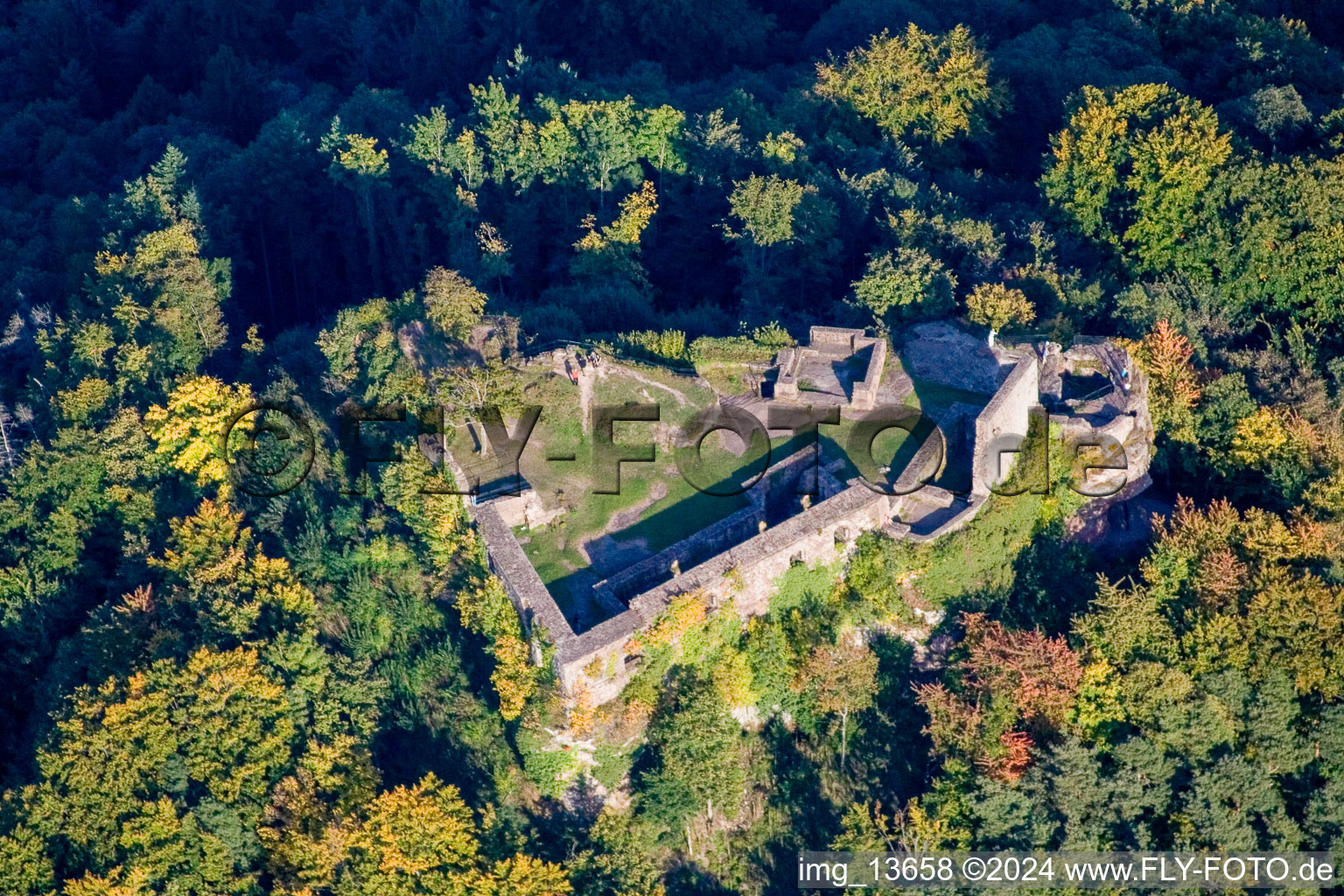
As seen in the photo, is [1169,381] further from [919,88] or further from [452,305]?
[452,305]

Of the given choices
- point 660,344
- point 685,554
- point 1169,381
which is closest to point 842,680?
point 685,554

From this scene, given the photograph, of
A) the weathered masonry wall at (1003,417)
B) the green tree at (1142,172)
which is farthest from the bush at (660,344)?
the green tree at (1142,172)

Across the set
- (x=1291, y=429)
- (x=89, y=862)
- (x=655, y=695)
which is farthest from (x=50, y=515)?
(x=1291, y=429)

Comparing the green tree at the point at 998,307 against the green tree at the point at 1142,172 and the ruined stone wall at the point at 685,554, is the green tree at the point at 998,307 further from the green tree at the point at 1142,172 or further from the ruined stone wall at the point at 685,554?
the ruined stone wall at the point at 685,554

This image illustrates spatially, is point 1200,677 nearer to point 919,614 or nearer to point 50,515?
point 919,614

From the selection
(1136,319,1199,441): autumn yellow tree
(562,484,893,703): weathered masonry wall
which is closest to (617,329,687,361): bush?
(562,484,893,703): weathered masonry wall

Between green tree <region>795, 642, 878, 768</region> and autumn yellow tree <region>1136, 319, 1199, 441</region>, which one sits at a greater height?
autumn yellow tree <region>1136, 319, 1199, 441</region>

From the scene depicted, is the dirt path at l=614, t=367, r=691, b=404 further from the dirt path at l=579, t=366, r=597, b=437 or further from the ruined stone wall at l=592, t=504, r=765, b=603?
the ruined stone wall at l=592, t=504, r=765, b=603
